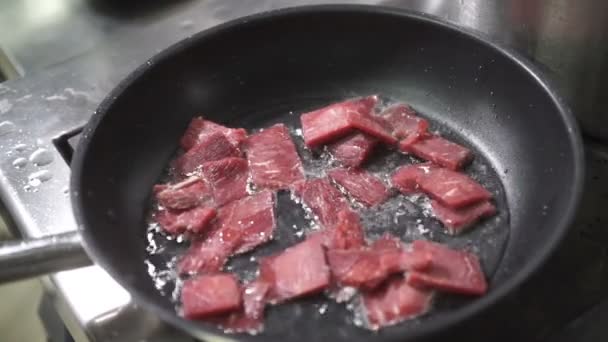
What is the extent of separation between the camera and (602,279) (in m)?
1.01

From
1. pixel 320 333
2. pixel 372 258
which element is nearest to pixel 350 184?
pixel 372 258

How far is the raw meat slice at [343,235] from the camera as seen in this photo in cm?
105

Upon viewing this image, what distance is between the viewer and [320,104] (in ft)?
4.41

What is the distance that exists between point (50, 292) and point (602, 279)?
840 mm

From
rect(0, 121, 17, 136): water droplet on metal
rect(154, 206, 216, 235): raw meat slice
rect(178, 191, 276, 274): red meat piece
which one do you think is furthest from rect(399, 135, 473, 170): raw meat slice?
rect(0, 121, 17, 136): water droplet on metal

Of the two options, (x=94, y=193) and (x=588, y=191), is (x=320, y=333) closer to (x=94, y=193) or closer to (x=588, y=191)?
(x=94, y=193)

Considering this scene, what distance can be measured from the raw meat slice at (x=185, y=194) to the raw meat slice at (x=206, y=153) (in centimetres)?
4

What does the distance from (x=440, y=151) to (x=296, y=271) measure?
0.36 metres

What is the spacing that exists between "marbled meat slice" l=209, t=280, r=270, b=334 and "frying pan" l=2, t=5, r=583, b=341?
2cm

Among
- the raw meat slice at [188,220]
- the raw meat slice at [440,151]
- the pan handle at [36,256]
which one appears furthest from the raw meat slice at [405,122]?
the pan handle at [36,256]

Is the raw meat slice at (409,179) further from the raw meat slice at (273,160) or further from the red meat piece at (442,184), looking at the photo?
the raw meat slice at (273,160)

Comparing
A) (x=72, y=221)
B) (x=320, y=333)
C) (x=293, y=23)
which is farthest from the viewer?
(x=293, y=23)

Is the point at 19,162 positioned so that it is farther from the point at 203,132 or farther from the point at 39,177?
the point at 203,132

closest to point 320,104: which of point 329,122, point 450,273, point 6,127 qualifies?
point 329,122
